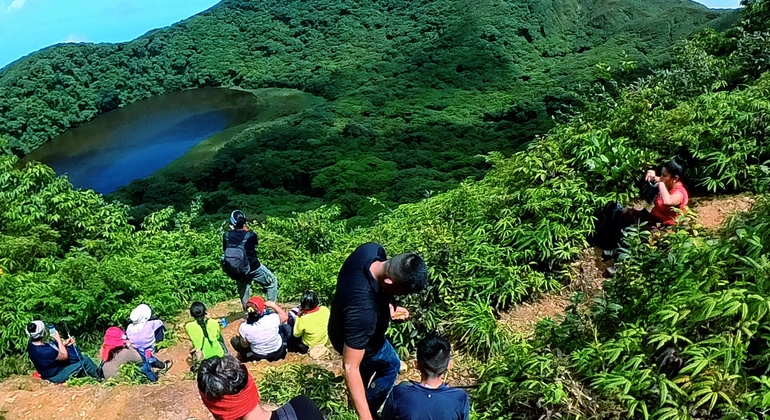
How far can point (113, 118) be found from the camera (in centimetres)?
7725

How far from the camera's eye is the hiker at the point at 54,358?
571 centimetres

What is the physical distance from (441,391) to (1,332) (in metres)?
6.61

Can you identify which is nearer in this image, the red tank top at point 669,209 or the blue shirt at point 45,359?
the red tank top at point 669,209

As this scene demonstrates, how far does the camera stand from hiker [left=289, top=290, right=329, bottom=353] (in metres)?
5.97

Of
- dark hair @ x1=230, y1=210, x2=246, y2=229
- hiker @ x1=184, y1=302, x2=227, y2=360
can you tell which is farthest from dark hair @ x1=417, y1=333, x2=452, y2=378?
dark hair @ x1=230, y1=210, x2=246, y2=229

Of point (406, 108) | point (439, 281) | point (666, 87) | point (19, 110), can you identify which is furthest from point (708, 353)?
point (19, 110)

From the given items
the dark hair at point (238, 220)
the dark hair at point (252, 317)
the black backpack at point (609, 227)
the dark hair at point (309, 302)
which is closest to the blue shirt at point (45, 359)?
the dark hair at point (252, 317)

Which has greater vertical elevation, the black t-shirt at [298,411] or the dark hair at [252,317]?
the black t-shirt at [298,411]

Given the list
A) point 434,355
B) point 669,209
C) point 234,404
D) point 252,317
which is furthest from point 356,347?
point 669,209

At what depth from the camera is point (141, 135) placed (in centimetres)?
7125

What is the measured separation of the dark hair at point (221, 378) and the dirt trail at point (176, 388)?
2506 millimetres

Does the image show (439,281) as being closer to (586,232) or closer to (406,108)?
(586,232)

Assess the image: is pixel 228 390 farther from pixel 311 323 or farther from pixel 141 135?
pixel 141 135

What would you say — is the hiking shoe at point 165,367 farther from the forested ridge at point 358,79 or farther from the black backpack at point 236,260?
the forested ridge at point 358,79
